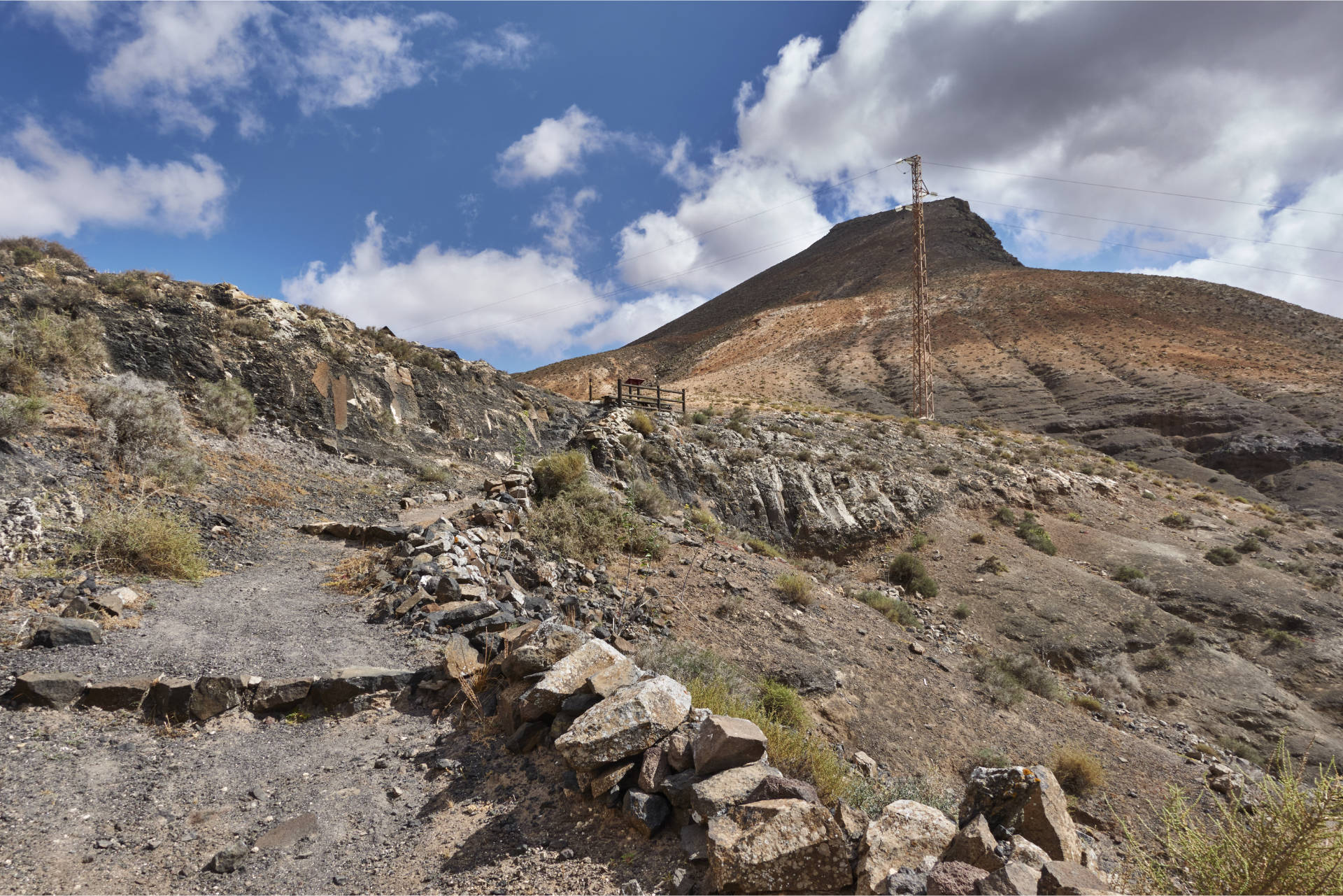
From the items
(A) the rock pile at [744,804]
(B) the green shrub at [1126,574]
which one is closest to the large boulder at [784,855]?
(A) the rock pile at [744,804]

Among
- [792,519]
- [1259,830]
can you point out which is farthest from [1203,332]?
[1259,830]

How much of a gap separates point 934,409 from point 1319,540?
20557 mm

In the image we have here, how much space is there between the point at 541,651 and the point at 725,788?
2124mm

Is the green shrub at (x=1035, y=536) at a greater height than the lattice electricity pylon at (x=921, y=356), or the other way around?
the lattice electricity pylon at (x=921, y=356)

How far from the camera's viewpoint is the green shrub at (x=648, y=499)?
42.9 ft

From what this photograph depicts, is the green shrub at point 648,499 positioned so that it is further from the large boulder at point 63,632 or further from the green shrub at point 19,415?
the green shrub at point 19,415

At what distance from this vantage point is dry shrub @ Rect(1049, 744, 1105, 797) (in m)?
8.77

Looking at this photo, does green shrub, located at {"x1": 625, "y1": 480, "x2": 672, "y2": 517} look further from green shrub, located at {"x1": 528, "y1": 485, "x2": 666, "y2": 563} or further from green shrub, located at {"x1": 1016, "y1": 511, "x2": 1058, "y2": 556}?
green shrub, located at {"x1": 1016, "y1": 511, "x2": 1058, "y2": 556}

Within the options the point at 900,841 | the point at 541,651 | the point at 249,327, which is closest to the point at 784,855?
the point at 900,841

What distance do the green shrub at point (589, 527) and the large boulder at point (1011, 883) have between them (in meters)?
7.48

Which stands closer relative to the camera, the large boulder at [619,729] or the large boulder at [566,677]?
the large boulder at [619,729]

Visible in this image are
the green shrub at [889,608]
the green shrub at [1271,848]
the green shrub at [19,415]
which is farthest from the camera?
the green shrub at [889,608]

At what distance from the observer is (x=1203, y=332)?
48.6 m

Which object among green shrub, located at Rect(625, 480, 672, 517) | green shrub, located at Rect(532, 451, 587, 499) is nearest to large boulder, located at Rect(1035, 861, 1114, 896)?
green shrub, located at Rect(532, 451, 587, 499)
